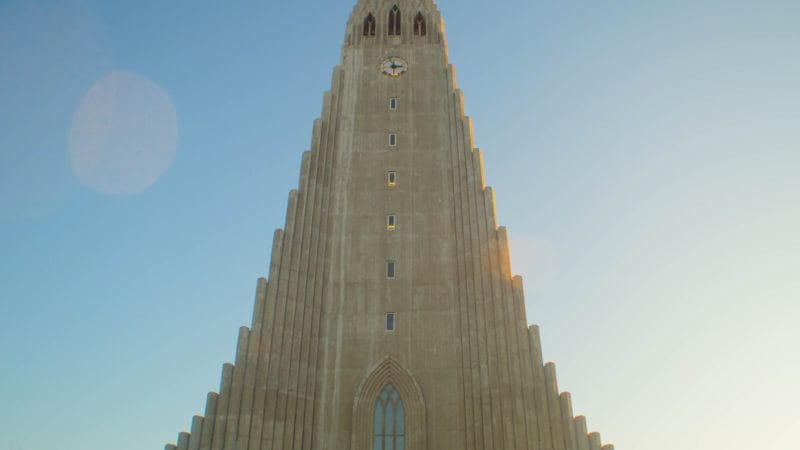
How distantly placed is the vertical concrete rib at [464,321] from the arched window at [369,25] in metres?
10.5

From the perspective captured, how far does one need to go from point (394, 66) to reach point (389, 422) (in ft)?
79.3

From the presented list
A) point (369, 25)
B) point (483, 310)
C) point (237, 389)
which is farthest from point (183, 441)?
point (369, 25)

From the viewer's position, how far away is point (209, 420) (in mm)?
28328

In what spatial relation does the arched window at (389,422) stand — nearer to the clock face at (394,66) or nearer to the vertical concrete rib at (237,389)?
the vertical concrete rib at (237,389)

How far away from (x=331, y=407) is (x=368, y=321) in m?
4.80

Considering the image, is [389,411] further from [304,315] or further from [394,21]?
[394,21]

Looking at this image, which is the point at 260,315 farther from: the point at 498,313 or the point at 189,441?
the point at 498,313

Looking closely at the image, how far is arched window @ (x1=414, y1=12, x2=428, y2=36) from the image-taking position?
45.9 meters

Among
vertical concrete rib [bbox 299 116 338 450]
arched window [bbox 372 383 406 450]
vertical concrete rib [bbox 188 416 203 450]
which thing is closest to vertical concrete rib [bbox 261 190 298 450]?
vertical concrete rib [bbox 299 116 338 450]

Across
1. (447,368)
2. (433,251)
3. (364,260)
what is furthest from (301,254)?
(447,368)

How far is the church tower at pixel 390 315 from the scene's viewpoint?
29000 millimetres

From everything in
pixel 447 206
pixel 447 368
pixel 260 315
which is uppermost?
pixel 447 206

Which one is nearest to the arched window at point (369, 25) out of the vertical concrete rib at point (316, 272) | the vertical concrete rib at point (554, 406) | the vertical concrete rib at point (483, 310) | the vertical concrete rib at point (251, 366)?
the vertical concrete rib at point (316, 272)

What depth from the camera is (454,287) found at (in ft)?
110
